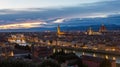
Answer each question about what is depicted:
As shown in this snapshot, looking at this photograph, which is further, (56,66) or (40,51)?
(40,51)

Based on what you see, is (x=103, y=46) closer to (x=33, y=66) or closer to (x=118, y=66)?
(x=118, y=66)

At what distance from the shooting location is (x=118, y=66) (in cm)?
1566

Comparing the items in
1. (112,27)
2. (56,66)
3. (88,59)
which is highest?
(56,66)

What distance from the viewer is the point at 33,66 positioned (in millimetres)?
7293

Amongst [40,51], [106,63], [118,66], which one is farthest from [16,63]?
[40,51]

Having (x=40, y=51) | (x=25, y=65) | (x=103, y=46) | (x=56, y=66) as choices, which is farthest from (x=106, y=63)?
(x=103, y=46)

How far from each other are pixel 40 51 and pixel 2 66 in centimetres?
1276

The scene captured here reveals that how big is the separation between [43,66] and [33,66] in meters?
0.56

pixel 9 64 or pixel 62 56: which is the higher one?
pixel 9 64

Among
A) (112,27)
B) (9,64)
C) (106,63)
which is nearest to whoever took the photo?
(9,64)

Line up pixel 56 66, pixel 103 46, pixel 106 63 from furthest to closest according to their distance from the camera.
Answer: pixel 103 46
pixel 106 63
pixel 56 66

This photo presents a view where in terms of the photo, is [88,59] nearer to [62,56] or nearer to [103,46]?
[62,56]

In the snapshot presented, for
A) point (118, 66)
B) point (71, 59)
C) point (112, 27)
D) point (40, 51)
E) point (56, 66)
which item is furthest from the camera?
point (112, 27)

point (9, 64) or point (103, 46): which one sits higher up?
point (9, 64)
